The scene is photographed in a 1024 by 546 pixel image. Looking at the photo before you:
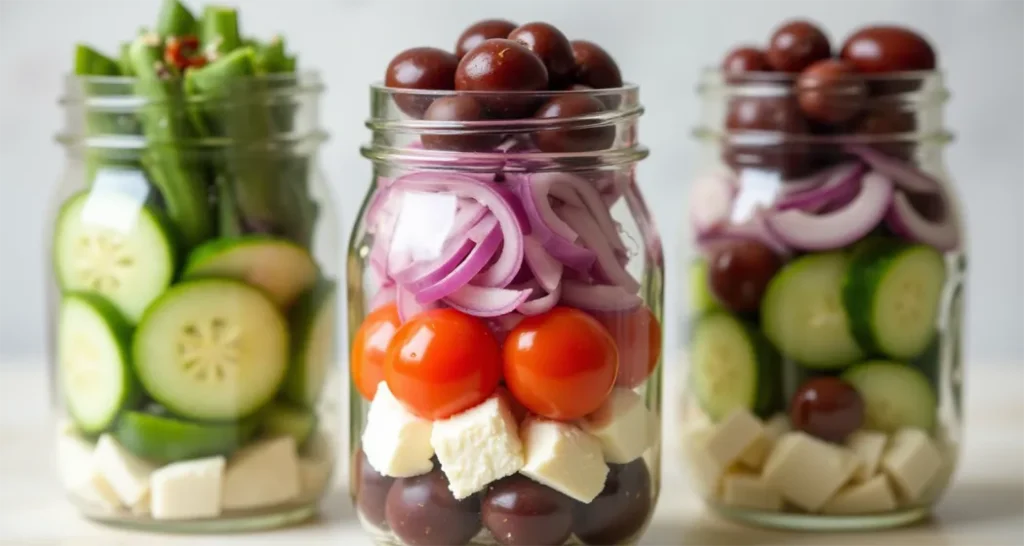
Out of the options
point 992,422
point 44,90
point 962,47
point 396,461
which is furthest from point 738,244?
point 44,90

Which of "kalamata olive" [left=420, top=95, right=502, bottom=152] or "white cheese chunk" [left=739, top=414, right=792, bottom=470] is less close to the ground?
"kalamata olive" [left=420, top=95, right=502, bottom=152]

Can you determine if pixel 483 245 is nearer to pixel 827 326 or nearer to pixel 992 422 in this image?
pixel 827 326

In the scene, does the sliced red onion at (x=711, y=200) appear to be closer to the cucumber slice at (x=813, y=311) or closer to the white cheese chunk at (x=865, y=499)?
the cucumber slice at (x=813, y=311)

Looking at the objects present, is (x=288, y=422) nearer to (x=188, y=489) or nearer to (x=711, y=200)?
(x=188, y=489)

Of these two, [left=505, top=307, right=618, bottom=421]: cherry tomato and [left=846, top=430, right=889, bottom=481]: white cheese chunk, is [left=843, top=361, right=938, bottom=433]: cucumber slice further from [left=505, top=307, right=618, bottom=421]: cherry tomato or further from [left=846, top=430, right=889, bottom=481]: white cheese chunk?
[left=505, top=307, right=618, bottom=421]: cherry tomato

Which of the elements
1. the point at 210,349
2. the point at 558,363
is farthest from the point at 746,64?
the point at 210,349

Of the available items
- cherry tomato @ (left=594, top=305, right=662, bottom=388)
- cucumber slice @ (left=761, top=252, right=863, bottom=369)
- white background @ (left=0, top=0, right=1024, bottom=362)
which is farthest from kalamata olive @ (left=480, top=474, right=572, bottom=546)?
white background @ (left=0, top=0, right=1024, bottom=362)
